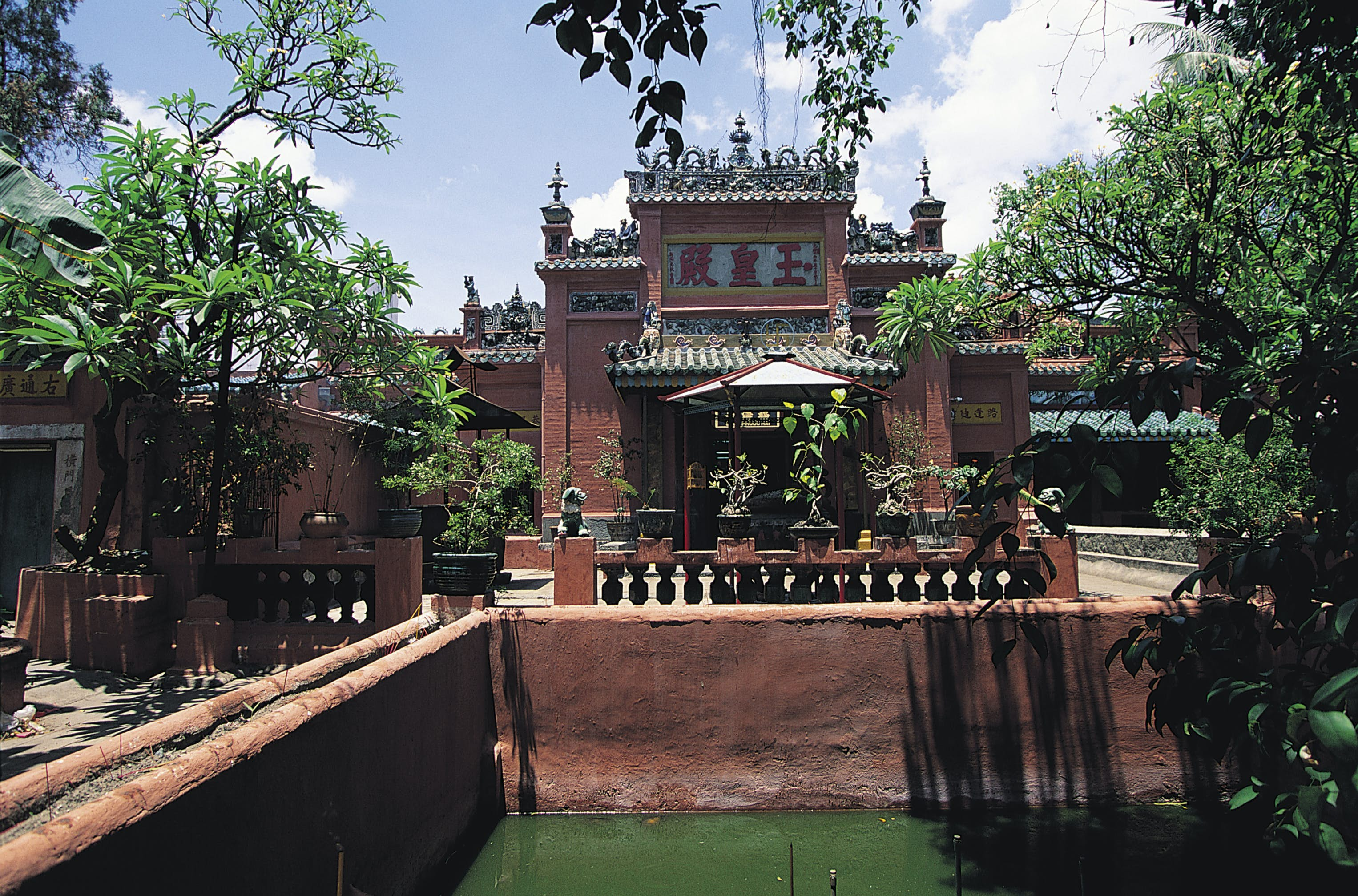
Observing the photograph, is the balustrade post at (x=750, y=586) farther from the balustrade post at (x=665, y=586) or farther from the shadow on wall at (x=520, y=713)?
the shadow on wall at (x=520, y=713)

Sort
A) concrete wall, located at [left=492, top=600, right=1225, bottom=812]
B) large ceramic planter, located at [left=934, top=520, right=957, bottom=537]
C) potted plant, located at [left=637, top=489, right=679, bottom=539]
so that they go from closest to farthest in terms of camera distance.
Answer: concrete wall, located at [left=492, top=600, right=1225, bottom=812]
potted plant, located at [left=637, top=489, right=679, bottom=539]
large ceramic planter, located at [left=934, top=520, right=957, bottom=537]

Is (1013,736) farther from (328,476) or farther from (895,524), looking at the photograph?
(328,476)

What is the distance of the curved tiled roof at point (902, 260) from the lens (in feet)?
46.5

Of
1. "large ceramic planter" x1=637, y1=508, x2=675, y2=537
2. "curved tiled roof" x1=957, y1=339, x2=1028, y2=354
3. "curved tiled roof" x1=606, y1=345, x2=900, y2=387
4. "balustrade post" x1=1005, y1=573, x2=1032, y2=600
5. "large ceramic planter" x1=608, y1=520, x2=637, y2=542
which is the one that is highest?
"curved tiled roof" x1=957, y1=339, x2=1028, y2=354

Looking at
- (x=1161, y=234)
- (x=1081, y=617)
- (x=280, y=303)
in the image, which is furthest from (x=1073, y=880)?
(x=280, y=303)

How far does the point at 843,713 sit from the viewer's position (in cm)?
529

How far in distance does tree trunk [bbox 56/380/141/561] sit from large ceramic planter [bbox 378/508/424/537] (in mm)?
2212

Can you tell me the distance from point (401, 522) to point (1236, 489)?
897cm

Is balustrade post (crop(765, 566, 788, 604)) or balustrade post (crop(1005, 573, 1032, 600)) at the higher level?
balustrade post (crop(1005, 573, 1032, 600))

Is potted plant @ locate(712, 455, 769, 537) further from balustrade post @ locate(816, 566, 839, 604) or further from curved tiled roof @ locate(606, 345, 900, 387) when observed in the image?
curved tiled roof @ locate(606, 345, 900, 387)

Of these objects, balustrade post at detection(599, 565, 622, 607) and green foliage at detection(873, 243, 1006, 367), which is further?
green foliage at detection(873, 243, 1006, 367)

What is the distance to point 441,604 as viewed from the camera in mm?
5535

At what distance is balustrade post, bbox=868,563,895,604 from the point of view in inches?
223

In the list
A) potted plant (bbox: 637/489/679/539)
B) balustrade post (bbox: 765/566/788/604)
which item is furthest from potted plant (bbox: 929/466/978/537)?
potted plant (bbox: 637/489/679/539)
